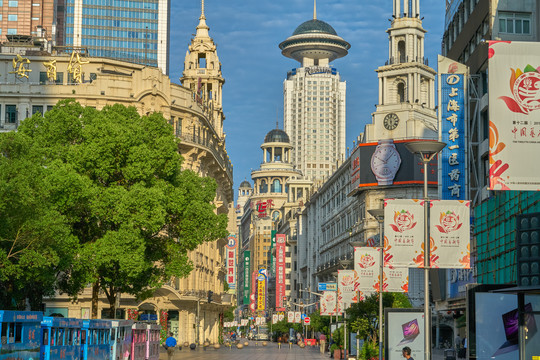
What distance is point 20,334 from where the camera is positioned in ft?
84.5

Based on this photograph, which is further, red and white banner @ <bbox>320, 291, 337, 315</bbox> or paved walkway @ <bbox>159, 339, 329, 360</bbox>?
red and white banner @ <bbox>320, 291, 337, 315</bbox>

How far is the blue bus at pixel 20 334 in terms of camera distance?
24.3 meters

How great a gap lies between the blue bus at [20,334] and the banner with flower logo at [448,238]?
1221cm

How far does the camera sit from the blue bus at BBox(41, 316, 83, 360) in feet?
93.2

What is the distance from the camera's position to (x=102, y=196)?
147 feet

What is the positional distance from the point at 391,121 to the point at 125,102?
3851cm

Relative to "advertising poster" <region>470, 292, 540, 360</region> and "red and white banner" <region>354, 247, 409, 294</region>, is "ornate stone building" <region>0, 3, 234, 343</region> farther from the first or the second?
"advertising poster" <region>470, 292, 540, 360</region>

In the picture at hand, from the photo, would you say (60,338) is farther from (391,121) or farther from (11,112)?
(391,121)

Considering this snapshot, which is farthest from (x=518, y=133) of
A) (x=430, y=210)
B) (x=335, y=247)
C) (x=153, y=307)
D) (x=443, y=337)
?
(x=335, y=247)

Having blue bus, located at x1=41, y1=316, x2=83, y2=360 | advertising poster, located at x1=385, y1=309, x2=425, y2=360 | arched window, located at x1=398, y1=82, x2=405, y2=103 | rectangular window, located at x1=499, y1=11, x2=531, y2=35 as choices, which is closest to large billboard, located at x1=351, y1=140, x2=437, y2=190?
arched window, located at x1=398, y1=82, x2=405, y2=103

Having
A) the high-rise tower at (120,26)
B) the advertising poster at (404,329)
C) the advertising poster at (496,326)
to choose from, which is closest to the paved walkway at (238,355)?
the advertising poster at (404,329)

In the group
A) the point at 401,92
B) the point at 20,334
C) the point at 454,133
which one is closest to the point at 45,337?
the point at 20,334

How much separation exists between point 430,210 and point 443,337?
77.7m

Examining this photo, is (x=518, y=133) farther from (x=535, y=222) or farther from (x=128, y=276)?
(x=128, y=276)
